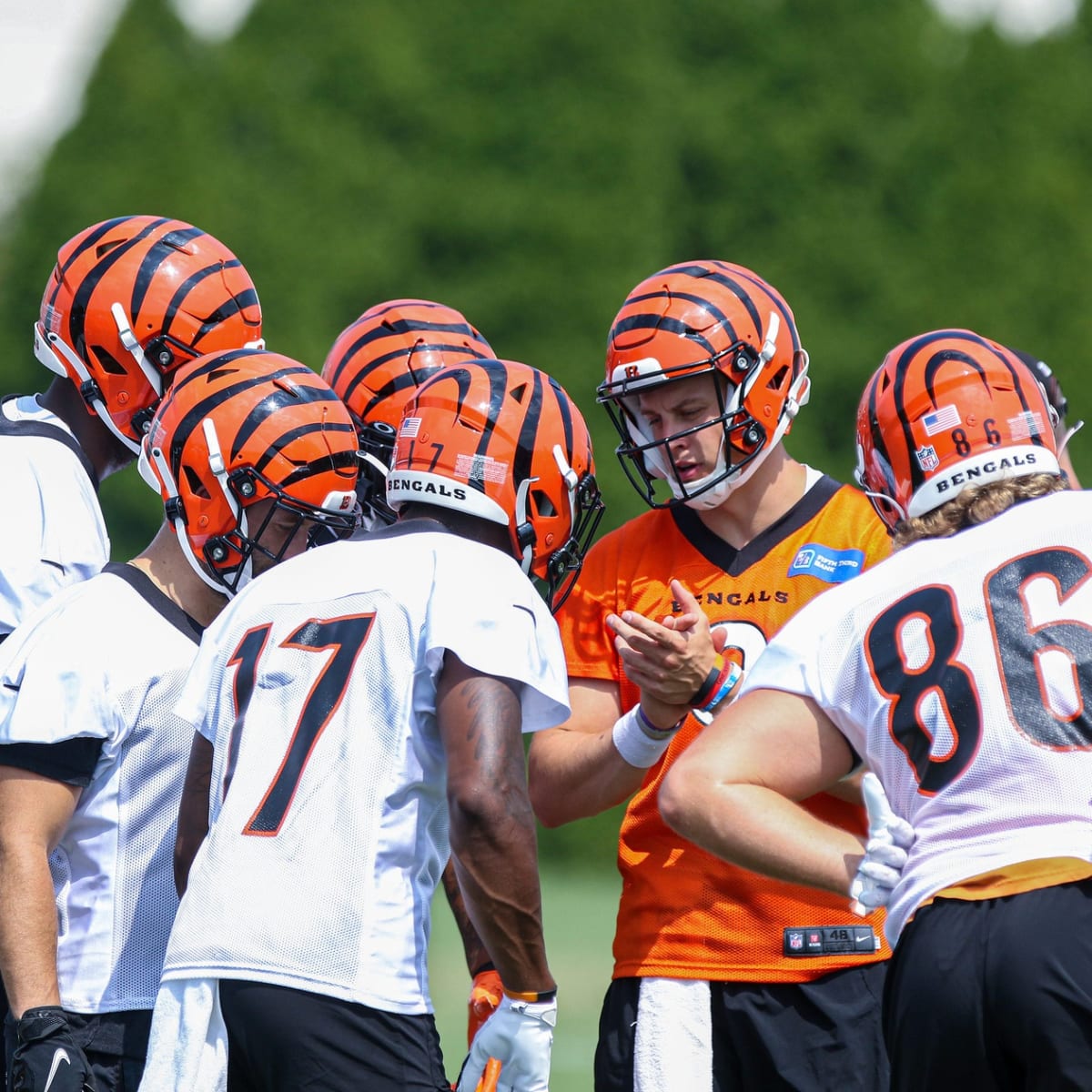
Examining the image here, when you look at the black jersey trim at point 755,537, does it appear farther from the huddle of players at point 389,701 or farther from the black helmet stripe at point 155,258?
the black helmet stripe at point 155,258

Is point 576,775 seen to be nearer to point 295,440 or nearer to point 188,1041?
point 295,440

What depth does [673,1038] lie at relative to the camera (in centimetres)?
388

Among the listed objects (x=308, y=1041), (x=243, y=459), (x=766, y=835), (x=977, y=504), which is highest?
(x=243, y=459)

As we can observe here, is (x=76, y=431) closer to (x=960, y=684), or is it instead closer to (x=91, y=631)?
(x=91, y=631)

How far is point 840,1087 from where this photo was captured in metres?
3.80

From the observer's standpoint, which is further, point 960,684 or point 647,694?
point 647,694

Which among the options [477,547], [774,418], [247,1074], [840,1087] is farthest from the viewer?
[774,418]

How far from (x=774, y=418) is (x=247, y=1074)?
223 centimetres

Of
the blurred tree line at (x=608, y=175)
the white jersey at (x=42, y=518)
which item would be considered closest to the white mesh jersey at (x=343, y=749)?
the white jersey at (x=42, y=518)

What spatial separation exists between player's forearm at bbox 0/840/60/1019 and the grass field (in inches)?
206

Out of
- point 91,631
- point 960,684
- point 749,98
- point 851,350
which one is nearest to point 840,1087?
point 960,684

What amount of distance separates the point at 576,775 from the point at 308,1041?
1.18m

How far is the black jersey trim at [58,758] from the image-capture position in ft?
11.9

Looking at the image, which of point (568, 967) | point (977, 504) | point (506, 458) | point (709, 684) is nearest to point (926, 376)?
point (977, 504)
